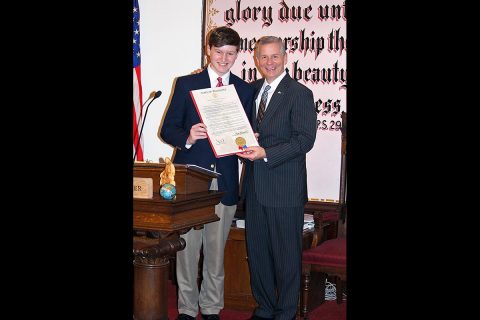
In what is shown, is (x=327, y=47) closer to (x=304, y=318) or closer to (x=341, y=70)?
(x=341, y=70)

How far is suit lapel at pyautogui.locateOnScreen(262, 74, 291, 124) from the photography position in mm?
3605

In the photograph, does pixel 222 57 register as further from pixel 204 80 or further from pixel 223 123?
pixel 223 123

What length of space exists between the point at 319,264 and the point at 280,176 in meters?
0.75

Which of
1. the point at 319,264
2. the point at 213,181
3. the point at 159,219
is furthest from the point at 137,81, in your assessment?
the point at 159,219

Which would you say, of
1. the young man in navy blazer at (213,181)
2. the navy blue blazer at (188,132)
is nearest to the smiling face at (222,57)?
the young man in navy blazer at (213,181)

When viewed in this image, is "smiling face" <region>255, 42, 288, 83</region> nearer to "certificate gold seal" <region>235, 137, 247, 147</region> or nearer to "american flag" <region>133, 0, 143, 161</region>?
"certificate gold seal" <region>235, 137, 247, 147</region>

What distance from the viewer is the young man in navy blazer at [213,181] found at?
3.60 meters

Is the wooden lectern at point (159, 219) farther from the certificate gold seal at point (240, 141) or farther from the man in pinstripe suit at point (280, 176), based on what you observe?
the man in pinstripe suit at point (280, 176)
